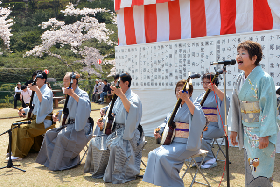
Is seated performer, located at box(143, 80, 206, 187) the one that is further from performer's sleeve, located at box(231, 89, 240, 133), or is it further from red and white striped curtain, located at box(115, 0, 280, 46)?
red and white striped curtain, located at box(115, 0, 280, 46)

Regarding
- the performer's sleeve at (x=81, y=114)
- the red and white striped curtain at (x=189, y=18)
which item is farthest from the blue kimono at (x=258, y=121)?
the red and white striped curtain at (x=189, y=18)

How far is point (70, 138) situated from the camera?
197 inches

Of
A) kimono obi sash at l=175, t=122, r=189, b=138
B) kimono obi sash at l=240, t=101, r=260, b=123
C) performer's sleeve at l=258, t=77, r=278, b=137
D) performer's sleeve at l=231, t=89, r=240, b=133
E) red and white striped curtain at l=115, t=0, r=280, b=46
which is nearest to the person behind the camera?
performer's sleeve at l=258, t=77, r=278, b=137

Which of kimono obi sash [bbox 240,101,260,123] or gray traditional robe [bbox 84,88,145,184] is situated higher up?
kimono obi sash [bbox 240,101,260,123]

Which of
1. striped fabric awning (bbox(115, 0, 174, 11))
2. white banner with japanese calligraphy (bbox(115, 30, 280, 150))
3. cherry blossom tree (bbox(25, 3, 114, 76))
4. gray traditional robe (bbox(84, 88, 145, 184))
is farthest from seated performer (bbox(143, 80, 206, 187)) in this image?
cherry blossom tree (bbox(25, 3, 114, 76))

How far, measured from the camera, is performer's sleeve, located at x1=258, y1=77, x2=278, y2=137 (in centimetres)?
265

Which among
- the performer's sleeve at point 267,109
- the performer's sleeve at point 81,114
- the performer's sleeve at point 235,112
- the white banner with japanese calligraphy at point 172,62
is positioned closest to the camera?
the performer's sleeve at point 267,109

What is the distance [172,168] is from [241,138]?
928 millimetres

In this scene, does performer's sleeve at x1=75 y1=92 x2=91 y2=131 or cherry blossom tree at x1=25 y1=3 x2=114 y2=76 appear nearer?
performer's sleeve at x1=75 y1=92 x2=91 y2=131

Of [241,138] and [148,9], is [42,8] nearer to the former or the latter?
[148,9]

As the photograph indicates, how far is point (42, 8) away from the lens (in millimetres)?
36812

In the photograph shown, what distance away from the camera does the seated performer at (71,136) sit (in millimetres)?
4945

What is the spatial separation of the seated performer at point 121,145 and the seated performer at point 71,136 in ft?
1.56

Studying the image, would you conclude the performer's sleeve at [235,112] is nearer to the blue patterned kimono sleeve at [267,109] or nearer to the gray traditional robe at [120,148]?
the blue patterned kimono sleeve at [267,109]
